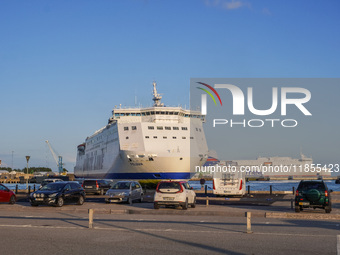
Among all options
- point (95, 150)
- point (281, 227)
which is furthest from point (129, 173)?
point (281, 227)

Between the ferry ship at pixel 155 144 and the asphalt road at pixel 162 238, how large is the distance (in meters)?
50.4

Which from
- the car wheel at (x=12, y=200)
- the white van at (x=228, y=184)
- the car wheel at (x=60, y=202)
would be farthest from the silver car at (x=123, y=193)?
the white van at (x=228, y=184)

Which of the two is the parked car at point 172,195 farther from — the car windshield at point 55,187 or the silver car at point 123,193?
the car windshield at point 55,187

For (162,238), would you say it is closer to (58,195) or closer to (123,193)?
(58,195)

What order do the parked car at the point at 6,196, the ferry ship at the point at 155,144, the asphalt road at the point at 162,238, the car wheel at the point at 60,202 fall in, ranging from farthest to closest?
the ferry ship at the point at 155,144 < the parked car at the point at 6,196 < the car wheel at the point at 60,202 < the asphalt road at the point at 162,238

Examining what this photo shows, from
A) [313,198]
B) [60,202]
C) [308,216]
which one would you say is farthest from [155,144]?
[308,216]

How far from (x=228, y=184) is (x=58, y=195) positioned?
15167mm

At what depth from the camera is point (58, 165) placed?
191625 millimetres

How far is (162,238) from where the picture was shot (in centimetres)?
1219

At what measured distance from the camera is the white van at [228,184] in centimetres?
3588

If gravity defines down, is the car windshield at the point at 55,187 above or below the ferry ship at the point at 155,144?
below

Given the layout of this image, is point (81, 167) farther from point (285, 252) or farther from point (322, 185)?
point (285, 252)

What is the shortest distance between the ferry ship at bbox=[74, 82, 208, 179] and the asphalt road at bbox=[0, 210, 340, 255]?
50.4 meters

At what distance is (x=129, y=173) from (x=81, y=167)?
4985cm
